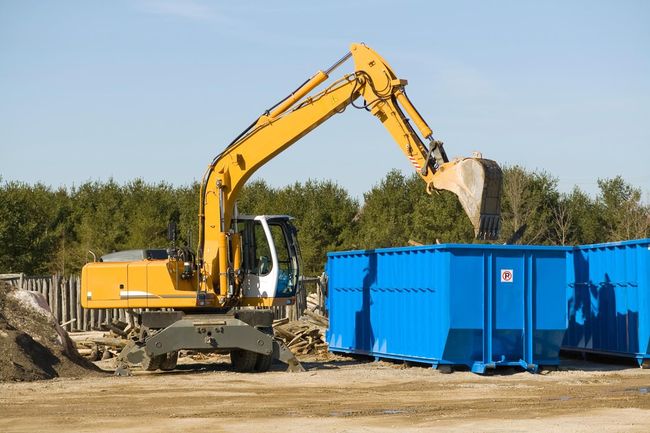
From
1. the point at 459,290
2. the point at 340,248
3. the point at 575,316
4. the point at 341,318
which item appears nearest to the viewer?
the point at 459,290

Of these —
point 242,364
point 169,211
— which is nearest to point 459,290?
point 242,364

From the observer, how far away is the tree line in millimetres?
50312

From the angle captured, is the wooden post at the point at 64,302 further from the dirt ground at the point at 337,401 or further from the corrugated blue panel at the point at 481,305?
the corrugated blue panel at the point at 481,305

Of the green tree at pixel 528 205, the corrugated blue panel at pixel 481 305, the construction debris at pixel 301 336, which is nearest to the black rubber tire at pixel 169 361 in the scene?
the corrugated blue panel at pixel 481 305

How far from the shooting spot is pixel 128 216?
5731cm

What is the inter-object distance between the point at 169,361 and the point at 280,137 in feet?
14.8

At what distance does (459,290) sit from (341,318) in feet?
17.2

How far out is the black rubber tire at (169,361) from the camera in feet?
66.6

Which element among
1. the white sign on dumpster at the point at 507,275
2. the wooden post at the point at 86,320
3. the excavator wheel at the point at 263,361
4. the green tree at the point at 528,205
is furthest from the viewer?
the green tree at the point at 528,205

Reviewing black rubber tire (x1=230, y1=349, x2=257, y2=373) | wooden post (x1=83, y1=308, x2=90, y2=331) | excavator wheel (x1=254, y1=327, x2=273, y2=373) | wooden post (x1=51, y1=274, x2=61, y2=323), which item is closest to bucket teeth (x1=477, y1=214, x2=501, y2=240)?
excavator wheel (x1=254, y1=327, x2=273, y2=373)

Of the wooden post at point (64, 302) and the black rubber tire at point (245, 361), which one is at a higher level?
the wooden post at point (64, 302)

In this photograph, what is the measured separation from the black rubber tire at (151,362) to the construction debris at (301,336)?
5118 millimetres

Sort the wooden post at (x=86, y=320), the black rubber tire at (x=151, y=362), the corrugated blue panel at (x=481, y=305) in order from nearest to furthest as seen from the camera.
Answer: the black rubber tire at (x=151, y=362) < the corrugated blue panel at (x=481, y=305) < the wooden post at (x=86, y=320)

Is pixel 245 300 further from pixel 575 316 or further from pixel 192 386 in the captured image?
pixel 575 316
